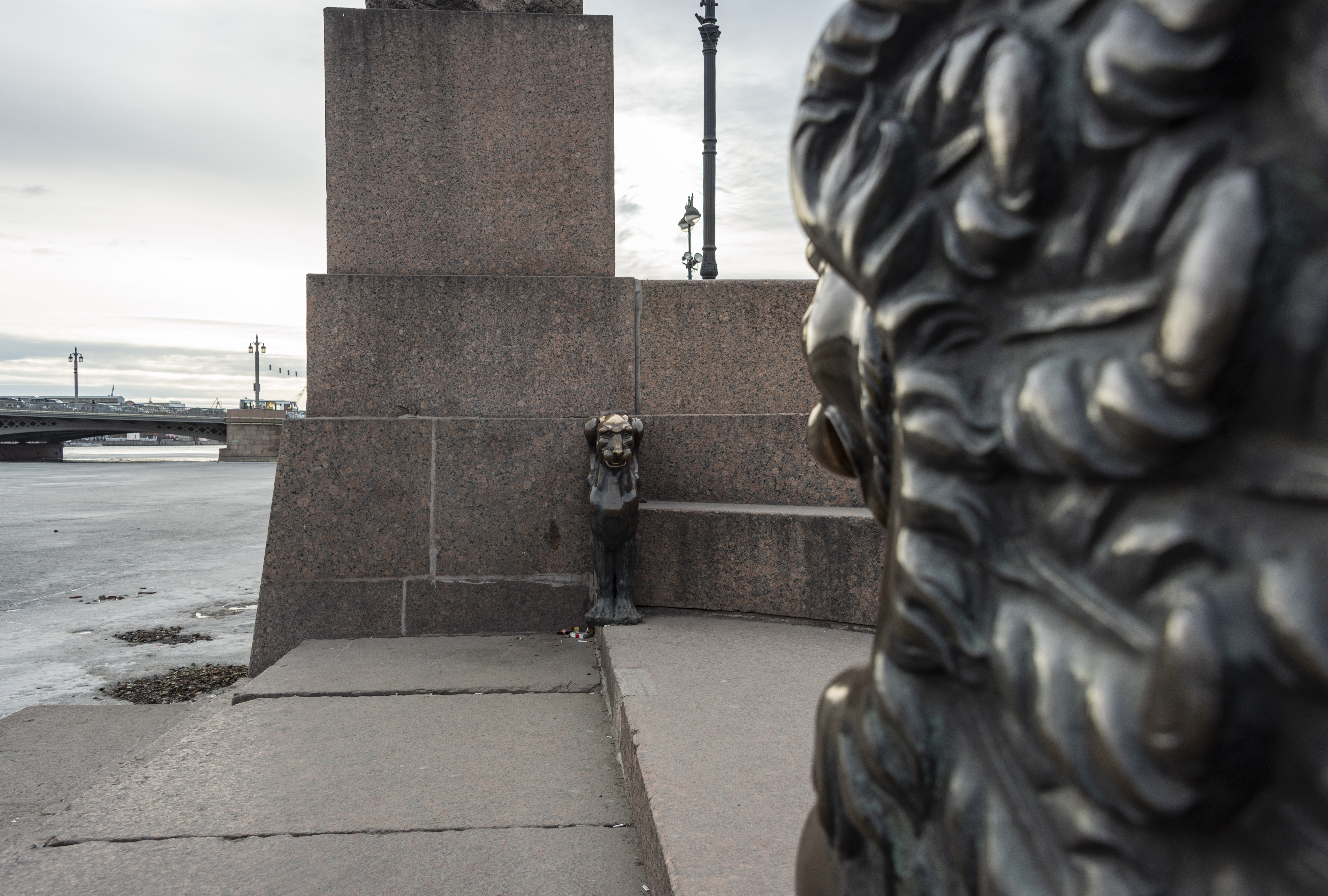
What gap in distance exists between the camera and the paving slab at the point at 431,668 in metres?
3.86

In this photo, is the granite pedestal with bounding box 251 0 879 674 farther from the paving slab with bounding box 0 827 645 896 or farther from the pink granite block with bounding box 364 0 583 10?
the paving slab with bounding box 0 827 645 896

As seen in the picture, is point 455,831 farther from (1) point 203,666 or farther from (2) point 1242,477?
(1) point 203,666

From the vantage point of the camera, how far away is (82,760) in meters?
3.39

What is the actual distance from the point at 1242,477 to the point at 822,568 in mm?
3921

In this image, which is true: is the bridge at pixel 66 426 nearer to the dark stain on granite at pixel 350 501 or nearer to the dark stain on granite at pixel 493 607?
the dark stain on granite at pixel 350 501

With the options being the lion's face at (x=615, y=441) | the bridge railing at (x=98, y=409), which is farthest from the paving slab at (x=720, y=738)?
the bridge railing at (x=98, y=409)

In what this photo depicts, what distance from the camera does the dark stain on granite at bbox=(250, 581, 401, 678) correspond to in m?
4.76

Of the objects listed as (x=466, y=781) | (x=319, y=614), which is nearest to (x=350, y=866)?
(x=466, y=781)

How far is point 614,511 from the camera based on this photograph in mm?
4402

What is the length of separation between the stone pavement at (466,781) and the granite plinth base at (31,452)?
46.3 m

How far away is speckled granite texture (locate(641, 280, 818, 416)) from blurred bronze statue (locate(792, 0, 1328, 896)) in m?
4.38

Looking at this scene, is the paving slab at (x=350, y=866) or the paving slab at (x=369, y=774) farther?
the paving slab at (x=369, y=774)

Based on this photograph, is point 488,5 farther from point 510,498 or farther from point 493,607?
point 493,607

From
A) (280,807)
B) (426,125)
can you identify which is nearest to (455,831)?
(280,807)
